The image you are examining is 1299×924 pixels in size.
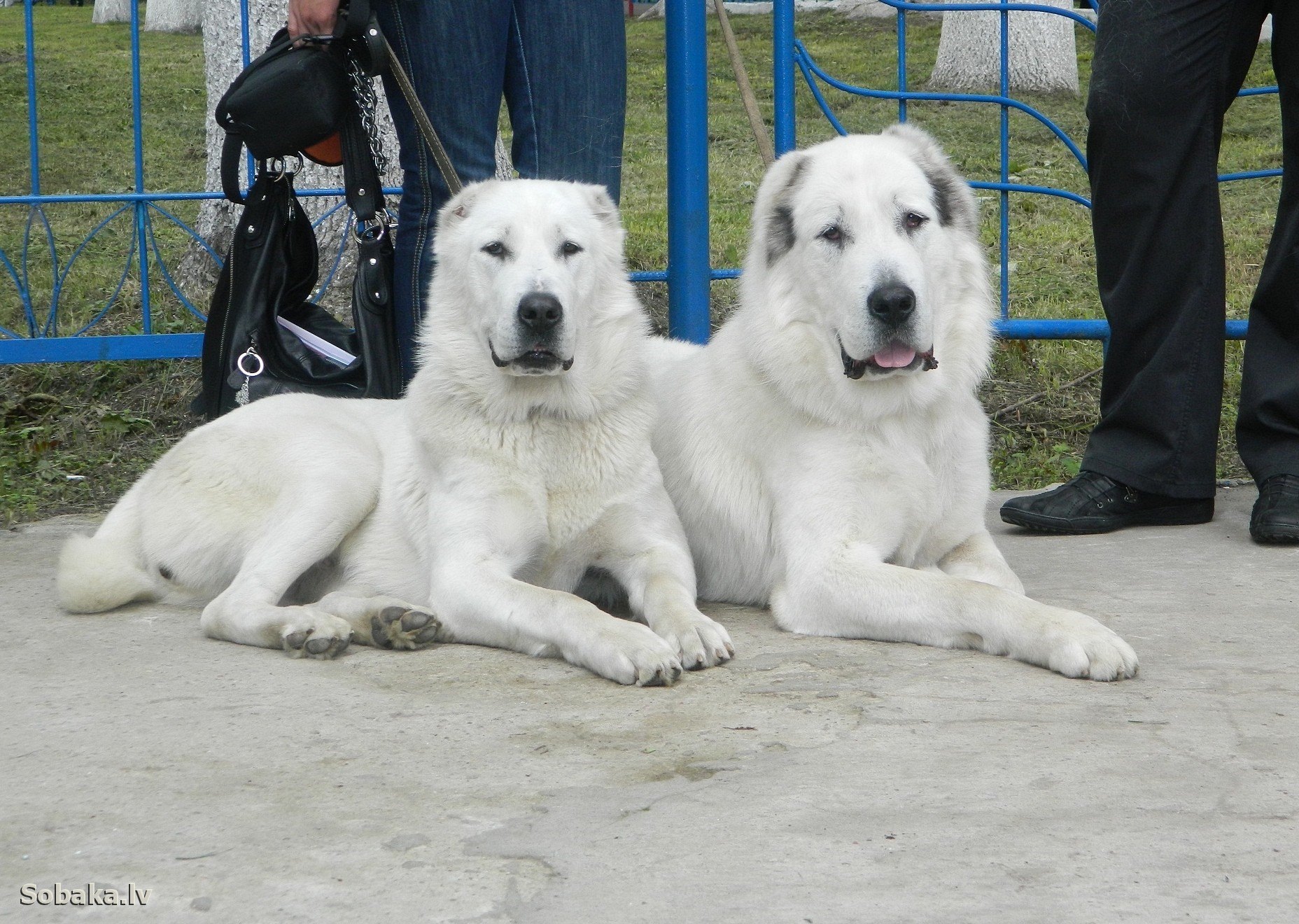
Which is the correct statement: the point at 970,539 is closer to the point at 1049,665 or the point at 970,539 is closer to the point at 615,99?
the point at 1049,665

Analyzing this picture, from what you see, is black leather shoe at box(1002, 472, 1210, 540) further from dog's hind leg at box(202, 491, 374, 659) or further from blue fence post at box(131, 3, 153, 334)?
blue fence post at box(131, 3, 153, 334)

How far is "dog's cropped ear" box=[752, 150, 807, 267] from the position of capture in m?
3.26

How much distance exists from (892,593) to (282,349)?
2027mm

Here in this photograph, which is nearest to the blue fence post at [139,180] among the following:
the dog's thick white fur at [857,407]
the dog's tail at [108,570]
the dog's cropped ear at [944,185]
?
the dog's tail at [108,570]

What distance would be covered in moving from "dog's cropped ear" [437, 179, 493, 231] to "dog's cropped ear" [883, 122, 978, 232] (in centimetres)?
101

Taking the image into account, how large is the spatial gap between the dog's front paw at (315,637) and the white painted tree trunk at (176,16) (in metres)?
18.6

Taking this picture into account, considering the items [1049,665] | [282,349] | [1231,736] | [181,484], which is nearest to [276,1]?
[282,349]

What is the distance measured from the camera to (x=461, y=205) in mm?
3334

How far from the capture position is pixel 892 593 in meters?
2.86

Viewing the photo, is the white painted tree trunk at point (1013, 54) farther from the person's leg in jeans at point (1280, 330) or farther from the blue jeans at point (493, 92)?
the blue jeans at point (493, 92)

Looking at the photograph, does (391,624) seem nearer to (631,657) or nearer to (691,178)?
(631,657)

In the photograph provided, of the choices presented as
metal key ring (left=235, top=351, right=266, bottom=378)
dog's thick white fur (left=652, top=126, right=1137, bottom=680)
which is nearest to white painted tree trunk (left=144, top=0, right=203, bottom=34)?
metal key ring (left=235, top=351, right=266, bottom=378)

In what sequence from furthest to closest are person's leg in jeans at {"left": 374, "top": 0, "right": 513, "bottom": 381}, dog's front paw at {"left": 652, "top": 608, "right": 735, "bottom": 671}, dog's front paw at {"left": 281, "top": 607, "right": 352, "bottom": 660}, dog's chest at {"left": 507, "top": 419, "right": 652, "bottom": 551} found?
person's leg in jeans at {"left": 374, "top": 0, "right": 513, "bottom": 381}, dog's chest at {"left": 507, "top": 419, "right": 652, "bottom": 551}, dog's front paw at {"left": 281, "top": 607, "right": 352, "bottom": 660}, dog's front paw at {"left": 652, "top": 608, "right": 735, "bottom": 671}

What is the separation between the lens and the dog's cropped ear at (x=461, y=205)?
3324mm
